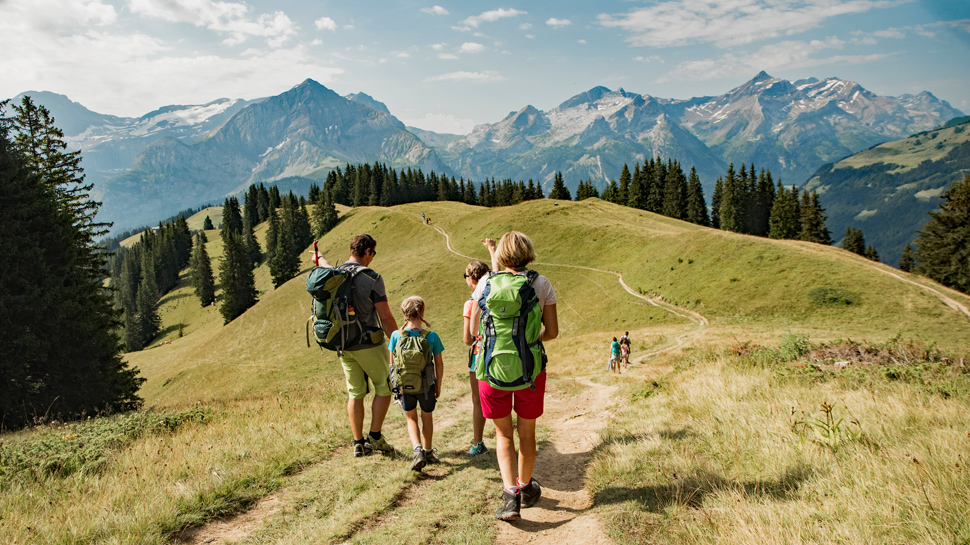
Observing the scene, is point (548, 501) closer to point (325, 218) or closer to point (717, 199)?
point (717, 199)

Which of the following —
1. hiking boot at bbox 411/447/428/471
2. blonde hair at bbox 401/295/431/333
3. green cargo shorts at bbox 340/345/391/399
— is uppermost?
blonde hair at bbox 401/295/431/333

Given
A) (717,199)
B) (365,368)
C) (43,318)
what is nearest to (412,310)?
(365,368)

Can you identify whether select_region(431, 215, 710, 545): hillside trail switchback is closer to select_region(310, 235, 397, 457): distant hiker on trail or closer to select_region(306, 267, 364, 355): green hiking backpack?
select_region(310, 235, 397, 457): distant hiker on trail

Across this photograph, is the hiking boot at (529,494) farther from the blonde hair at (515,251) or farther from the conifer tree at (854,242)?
the conifer tree at (854,242)

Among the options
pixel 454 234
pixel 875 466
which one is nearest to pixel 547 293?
pixel 875 466

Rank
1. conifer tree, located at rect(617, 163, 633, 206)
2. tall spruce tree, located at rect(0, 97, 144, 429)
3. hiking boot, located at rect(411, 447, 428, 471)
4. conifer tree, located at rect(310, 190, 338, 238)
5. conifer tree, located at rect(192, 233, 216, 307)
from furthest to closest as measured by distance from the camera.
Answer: conifer tree, located at rect(310, 190, 338, 238)
conifer tree, located at rect(617, 163, 633, 206)
conifer tree, located at rect(192, 233, 216, 307)
tall spruce tree, located at rect(0, 97, 144, 429)
hiking boot, located at rect(411, 447, 428, 471)

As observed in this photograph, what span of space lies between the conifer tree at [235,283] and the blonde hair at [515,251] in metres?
84.9

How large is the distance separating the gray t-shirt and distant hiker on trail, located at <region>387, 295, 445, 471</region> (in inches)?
17.7

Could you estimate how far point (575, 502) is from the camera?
5785 mm

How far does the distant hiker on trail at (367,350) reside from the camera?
23.1ft

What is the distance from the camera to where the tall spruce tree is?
16.9 metres

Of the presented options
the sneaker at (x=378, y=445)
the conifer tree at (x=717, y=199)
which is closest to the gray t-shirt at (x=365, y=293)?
the sneaker at (x=378, y=445)

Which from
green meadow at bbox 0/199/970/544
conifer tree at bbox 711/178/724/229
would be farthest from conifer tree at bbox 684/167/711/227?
green meadow at bbox 0/199/970/544

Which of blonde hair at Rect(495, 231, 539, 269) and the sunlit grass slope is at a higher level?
blonde hair at Rect(495, 231, 539, 269)
